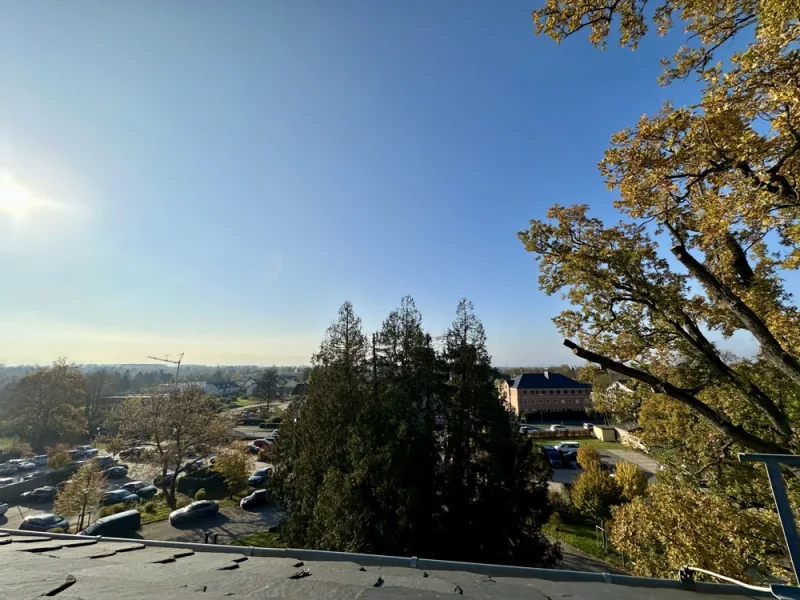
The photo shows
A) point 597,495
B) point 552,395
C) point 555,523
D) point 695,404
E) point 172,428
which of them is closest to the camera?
point 695,404

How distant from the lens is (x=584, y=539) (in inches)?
731

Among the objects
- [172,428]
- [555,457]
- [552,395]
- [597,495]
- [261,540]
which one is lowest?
[261,540]

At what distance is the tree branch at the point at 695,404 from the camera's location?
7.74 metres

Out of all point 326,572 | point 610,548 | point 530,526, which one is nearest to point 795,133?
point 326,572

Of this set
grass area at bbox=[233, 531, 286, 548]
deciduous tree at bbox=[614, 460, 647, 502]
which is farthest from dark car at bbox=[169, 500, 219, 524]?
deciduous tree at bbox=[614, 460, 647, 502]

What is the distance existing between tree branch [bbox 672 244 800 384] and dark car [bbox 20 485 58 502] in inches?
1580

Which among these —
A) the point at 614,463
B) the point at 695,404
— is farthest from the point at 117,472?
the point at 614,463

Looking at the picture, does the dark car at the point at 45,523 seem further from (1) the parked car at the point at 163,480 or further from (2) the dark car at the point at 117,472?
(2) the dark car at the point at 117,472

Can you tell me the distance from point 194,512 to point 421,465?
645 inches

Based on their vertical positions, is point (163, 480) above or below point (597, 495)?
below

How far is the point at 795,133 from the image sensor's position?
473cm

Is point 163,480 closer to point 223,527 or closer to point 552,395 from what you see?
point 223,527

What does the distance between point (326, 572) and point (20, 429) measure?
60367 millimetres

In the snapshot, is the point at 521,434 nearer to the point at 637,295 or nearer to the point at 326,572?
the point at 637,295
